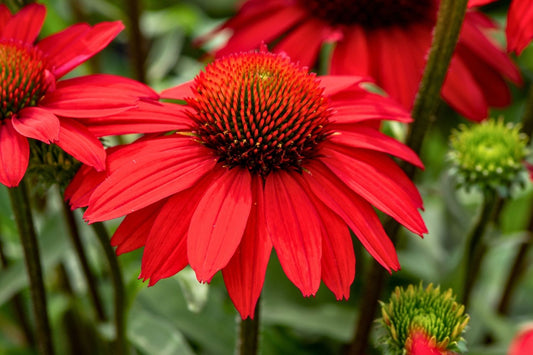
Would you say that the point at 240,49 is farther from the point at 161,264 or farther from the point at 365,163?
the point at 161,264

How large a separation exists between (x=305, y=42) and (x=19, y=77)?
1.47 feet

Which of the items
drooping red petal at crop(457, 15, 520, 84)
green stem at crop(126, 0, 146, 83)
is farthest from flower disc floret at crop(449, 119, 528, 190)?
green stem at crop(126, 0, 146, 83)

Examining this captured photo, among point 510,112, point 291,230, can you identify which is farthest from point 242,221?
point 510,112

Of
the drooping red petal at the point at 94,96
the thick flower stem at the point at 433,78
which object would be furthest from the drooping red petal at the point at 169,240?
the thick flower stem at the point at 433,78

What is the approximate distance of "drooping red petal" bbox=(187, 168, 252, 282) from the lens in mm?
521

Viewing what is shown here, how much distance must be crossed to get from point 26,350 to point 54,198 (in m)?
0.27

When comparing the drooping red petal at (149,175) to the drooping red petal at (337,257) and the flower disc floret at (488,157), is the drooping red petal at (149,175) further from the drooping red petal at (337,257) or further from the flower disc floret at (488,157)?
the flower disc floret at (488,157)

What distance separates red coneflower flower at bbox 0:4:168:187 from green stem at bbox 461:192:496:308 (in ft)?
1.40

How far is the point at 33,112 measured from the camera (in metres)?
0.61

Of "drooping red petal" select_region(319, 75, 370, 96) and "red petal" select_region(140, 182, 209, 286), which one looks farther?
"drooping red petal" select_region(319, 75, 370, 96)

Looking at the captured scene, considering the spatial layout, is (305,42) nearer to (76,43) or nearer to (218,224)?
(76,43)

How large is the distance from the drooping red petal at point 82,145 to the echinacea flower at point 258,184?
19 mm

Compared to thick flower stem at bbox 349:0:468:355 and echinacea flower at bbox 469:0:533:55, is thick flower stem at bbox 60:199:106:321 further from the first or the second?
echinacea flower at bbox 469:0:533:55

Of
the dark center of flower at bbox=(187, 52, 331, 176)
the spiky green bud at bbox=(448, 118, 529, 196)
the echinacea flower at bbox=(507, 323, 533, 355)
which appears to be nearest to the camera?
the echinacea flower at bbox=(507, 323, 533, 355)
